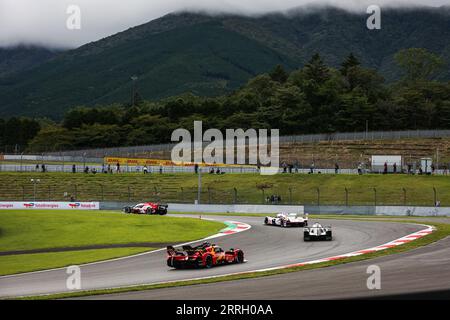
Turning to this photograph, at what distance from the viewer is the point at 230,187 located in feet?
237

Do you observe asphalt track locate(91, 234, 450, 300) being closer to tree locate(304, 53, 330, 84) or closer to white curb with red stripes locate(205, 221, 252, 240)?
white curb with red stripes locate(205, 221, 252, 240)

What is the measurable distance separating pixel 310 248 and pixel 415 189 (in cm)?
4023

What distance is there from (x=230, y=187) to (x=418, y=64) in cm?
12621

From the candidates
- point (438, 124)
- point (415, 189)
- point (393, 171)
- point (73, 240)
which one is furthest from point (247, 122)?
point (73, 240)

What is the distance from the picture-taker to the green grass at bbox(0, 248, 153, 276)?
24.3m

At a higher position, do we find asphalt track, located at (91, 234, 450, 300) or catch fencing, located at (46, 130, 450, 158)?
catch fencing, located at (46, 130, 450, 158)

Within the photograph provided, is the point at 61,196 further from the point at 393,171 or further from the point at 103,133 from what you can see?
the point at 103,133

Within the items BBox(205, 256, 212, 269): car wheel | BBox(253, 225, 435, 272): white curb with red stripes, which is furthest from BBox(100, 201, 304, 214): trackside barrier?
BBox(205, 256, 212, 269): car wheel

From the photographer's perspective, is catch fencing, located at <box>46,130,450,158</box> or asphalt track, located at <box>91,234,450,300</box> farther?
catch fencing, located at <box>46,130,450,158</box>

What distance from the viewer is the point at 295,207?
188 ft

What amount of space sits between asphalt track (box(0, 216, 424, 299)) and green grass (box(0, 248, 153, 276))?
3.21 feet

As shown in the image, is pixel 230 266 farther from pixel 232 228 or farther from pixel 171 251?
pixel 232 228

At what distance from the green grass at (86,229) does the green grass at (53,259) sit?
2.09 meters
